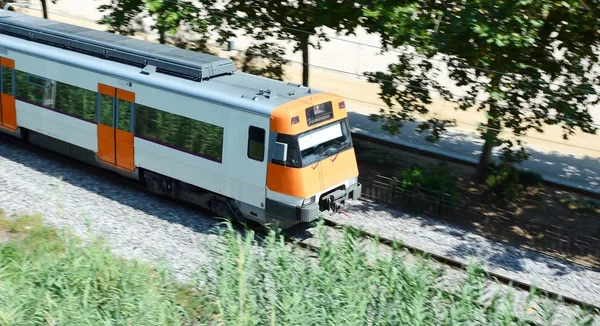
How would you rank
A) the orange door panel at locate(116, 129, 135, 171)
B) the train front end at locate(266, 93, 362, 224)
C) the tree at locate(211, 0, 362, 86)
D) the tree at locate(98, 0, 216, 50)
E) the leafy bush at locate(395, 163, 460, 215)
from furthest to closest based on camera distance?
the tree at locate(211, 0, 362, 86)
the tree at locate(98, 0, 216, 50)
the leafy bush at locate(395, 163, 460, 215)
the orange door panel at locate(116, 129, 135, 171)
the train front end at locate(266, 93, 362, 224)

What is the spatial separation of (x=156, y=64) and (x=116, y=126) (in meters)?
1.68

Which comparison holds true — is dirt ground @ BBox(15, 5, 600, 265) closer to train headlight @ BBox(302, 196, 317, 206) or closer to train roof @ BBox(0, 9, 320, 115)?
train headlight @ BBox(302, 196, 317, 206)

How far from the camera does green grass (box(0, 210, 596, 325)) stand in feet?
33.1

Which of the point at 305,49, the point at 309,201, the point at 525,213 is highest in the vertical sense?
the point at 305,49

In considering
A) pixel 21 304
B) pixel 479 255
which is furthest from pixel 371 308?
pixel 479 255

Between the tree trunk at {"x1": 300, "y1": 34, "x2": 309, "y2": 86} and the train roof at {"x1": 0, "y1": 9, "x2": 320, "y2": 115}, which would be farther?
the tree trunk at {"x1": 300, "y1": 34, "x2": 309, "y2": 86}

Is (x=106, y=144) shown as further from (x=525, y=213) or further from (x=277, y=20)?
(x=525, y=213)

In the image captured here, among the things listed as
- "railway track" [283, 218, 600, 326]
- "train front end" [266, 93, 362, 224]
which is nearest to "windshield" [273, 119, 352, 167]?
"train front end" [266, 93, 362, 224]

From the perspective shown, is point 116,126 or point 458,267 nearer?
point 458,267

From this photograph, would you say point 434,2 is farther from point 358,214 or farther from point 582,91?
point 358,214

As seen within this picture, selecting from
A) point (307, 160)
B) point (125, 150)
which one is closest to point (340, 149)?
point (307, 160)

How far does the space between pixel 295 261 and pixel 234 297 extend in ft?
3.40

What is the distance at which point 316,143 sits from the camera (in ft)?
50.2

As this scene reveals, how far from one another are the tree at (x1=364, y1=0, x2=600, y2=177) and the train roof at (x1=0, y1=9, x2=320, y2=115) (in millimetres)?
2821
